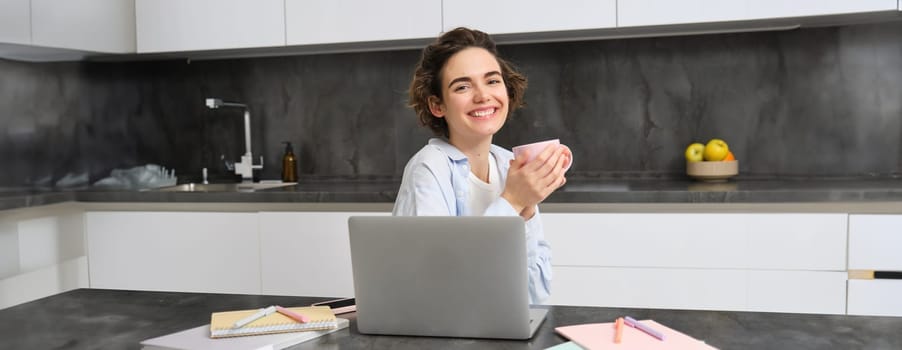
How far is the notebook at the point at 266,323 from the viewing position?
1.08 meters

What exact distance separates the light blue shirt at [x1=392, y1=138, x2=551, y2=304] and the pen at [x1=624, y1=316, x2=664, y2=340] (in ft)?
1.26

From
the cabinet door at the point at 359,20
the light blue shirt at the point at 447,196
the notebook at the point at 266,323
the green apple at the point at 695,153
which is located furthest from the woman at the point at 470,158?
the green apple at the point at 695,153

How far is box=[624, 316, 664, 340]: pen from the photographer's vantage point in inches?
40.4

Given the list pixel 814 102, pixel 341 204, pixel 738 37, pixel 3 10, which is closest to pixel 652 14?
pixel 738 37

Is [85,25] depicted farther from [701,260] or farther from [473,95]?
[701,260]

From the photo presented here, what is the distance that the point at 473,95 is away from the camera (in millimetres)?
1543

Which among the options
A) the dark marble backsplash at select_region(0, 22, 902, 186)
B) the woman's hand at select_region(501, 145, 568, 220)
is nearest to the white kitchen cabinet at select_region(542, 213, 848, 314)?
the dark marble backsplash at select_region(0, 22, 902, 186)

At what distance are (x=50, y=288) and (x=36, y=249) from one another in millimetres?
172

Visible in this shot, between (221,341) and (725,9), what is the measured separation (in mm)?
2154

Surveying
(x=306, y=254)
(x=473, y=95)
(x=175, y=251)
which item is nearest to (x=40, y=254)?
(x=175, y=251)

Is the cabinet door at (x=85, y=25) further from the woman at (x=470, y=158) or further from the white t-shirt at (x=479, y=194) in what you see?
the white t-shirt at (x=479, y=194)

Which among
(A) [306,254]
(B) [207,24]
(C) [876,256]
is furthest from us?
(B) [207,24]

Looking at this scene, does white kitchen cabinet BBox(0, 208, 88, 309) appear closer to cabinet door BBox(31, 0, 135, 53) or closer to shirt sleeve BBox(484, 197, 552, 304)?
cabinet door BBox(31, 0, 135, 53)

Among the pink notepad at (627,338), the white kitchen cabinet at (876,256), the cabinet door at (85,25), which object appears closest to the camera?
the pink notepad at (627,338)
